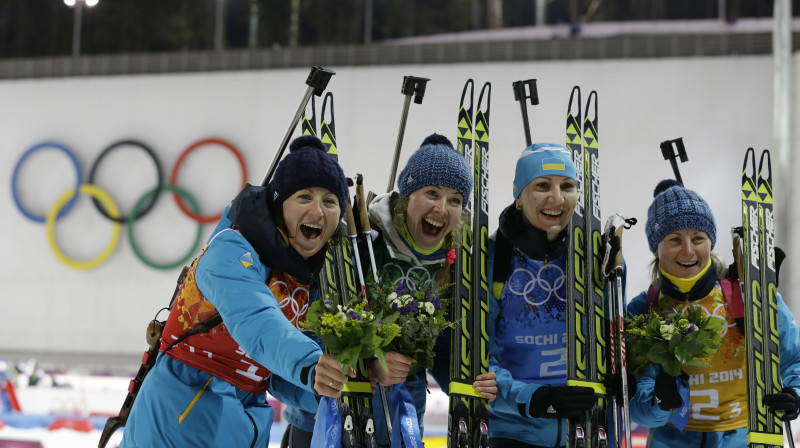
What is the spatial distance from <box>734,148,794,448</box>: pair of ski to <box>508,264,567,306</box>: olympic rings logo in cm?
65

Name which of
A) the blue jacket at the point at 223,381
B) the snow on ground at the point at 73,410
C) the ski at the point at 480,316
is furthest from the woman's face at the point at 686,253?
the snow on ground at the point at 73,410

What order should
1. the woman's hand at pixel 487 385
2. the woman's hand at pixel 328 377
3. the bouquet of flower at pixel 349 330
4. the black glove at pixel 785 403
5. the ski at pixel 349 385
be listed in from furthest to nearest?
1. the black glove at pixel 785 403
2. the woman's hand at pixel 487 385
3. the ski at pixel 349 385
4. the bouquet of flower at pixel 349 330
5. the woman's hand at pixel 328 377

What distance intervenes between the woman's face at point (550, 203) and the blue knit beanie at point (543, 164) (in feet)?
0.06

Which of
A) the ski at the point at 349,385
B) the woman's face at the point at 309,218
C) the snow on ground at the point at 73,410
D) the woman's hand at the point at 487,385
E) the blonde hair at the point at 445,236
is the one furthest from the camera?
the snow on ground at the point at 73,410

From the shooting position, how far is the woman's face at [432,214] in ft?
8.55

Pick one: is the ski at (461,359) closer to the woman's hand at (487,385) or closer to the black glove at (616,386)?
the woman's hand at (487,385)

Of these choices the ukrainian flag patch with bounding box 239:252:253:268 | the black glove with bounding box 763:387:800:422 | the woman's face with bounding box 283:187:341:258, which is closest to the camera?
the ukrainian flag patch with bounding box 239:252:253:268

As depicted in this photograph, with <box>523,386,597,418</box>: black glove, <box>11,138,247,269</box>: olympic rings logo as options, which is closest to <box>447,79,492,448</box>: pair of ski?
<box>523,386,597,418</box>: black glove

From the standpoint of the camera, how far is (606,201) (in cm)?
731

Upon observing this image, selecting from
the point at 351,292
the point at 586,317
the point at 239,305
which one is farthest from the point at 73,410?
the point at 239,305

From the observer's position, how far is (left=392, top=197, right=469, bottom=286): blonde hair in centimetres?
265

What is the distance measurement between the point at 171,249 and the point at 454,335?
6.10 meters

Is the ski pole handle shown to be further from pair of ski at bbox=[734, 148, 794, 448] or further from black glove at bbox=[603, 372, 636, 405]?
pair of ski at bbox=[734, 148, 794, 448]

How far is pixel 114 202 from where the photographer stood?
825 cm
